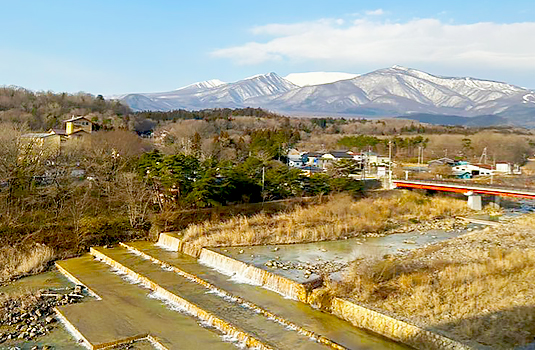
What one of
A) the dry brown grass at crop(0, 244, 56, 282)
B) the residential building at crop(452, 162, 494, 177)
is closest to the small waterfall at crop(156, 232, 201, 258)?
the dry brown grass at crop(0, 244, 56, 282)

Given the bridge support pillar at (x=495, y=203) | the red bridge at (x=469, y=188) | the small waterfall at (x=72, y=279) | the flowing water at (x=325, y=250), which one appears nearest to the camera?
the small waterfall at (x=72, y=279)

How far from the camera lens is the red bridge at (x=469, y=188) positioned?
24.9 meters

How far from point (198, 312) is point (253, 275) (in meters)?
3.05

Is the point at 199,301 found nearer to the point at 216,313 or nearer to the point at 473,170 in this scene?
the point at 216,313

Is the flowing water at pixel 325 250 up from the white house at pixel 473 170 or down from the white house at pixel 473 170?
down

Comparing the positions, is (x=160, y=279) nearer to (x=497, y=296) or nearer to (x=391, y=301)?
(x=391, y=301)

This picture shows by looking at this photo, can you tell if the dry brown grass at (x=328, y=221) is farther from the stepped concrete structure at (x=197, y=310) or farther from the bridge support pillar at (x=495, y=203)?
the stepped concrete structure at (x=197, y=310)

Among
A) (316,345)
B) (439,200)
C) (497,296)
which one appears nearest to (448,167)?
(439,200)

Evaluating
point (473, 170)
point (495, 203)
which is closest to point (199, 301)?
point (495, 203)

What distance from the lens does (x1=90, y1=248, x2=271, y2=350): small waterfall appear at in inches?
397

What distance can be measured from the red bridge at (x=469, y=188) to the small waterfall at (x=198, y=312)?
20.9 m

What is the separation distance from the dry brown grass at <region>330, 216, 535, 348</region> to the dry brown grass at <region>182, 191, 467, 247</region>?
552cm

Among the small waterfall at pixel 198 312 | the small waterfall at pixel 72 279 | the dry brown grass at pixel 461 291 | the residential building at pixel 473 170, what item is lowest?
the small waterfall at pixel 72 279

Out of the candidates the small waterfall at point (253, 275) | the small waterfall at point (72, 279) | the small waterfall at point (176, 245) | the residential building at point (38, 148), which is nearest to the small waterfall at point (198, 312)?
the small waterfall at point (72, 279)
